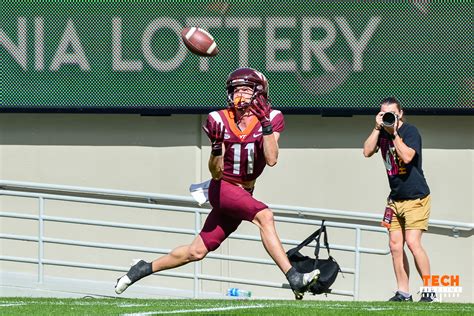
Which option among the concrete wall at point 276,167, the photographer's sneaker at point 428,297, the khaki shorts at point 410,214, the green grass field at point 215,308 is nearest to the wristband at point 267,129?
the green grass field at point 215,308

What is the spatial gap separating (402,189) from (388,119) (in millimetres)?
591

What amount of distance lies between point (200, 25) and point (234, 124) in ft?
9.12

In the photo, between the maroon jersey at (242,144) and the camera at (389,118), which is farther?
the camera at (389,118)

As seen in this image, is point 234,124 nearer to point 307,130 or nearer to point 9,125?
point 307,130

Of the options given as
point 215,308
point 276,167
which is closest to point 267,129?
point 215,308

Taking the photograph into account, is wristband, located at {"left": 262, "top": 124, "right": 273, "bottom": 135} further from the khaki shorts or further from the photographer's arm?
the khaki shorts

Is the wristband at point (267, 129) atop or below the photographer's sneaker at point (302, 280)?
atop

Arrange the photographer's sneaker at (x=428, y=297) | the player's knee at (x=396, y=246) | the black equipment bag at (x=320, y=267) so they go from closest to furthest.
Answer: the black equipment bag at (x=320, y=267) → the photographer's sneaker at (x=428, y=297) → the player's knee at (x=396, y=246)

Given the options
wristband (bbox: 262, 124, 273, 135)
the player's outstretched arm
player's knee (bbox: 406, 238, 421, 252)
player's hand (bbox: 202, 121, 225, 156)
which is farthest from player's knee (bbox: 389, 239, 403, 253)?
player's hand (bbox: 202, 121, 225, 156)

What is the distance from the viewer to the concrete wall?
468 inches

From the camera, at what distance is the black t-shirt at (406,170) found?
1040 cm

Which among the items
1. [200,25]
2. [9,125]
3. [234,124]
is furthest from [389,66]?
[9,125]

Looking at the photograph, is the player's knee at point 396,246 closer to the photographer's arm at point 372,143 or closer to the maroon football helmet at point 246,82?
the photographer's arm at point 372,143

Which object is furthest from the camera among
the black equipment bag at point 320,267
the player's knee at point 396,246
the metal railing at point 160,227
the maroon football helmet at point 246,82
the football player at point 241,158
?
the metal railing at point 160,227
